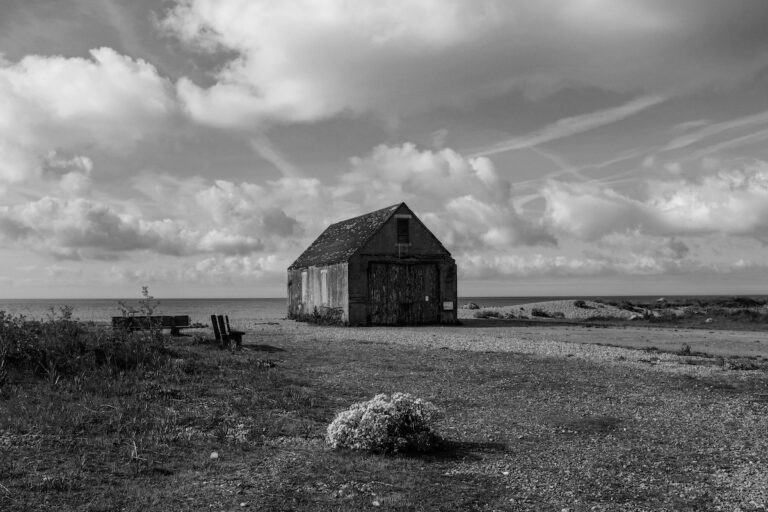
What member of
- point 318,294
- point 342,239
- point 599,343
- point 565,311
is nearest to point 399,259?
point 342,239

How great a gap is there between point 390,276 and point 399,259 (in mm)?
982

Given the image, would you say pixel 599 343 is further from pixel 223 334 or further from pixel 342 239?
pixel 342 239

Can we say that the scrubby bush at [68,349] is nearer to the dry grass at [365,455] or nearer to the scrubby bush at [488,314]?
the dry grass at [365,455]

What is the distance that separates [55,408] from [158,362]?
3885 mm

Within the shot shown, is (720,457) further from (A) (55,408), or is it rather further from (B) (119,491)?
(A) (55,408)

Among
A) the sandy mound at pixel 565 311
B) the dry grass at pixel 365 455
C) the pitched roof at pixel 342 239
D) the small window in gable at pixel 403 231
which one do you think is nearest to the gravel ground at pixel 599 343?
the dry grass at pixel 365 455

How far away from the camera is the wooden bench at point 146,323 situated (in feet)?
53.3

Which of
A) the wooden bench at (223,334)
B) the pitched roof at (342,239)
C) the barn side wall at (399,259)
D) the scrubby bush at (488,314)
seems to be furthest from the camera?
the scrubby bush at (488,314)

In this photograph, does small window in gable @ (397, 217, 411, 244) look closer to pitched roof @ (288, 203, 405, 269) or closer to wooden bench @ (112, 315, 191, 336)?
pitched roof @ (288, 203, 405, 269)

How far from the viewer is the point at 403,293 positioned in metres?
32.9

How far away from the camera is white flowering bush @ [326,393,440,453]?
774cm

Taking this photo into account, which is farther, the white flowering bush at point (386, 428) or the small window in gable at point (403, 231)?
the small window in gable at point (403, 231)

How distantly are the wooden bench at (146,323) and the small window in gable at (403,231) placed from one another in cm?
1371

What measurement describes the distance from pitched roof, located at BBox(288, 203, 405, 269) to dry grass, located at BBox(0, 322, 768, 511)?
19490 millimetres
